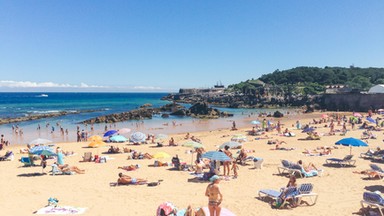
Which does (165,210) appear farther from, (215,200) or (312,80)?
(312,80)

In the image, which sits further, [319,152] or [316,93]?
[316,93]

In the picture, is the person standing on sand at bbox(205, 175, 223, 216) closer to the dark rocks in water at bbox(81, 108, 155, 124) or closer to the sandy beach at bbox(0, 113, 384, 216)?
the sandy beach at bbox(0, 113, 384, 216)

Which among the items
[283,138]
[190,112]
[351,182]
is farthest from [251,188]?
[190,112]

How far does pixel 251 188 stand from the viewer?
1170 cm

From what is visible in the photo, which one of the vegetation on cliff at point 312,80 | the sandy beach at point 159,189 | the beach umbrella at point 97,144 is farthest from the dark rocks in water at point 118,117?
the vegetation on cliff at point 312,80

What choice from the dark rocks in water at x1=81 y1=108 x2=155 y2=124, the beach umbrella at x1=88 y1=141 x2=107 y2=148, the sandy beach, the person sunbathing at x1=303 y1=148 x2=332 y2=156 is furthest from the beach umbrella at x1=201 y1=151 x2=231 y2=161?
the dark rocks in water at x1=81 y1=108 x2=155 y2=124

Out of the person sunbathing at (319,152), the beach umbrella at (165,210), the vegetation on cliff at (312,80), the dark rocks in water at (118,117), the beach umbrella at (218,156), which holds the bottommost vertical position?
the dark rocks in water at (118,117)

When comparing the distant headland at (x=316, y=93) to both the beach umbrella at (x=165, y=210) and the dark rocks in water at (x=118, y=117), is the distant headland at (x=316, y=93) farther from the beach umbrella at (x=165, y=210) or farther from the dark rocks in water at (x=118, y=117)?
the beach umbrella at (x=165, y=210)

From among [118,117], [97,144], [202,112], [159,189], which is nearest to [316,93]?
[202,112]

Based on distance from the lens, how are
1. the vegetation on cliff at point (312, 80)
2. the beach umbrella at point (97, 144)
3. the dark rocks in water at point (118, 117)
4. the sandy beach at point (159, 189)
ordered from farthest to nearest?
the vegetation on cliff at point (312, 80) < the dark rocks in water at point (118, 117) < the beach umbrella at point (97, 144) < the sandy beach at point (159, 189)

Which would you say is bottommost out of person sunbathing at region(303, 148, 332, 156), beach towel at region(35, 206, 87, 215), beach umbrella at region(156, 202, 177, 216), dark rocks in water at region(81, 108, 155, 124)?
dark rocks in water at region(81, 108, 155, 124)

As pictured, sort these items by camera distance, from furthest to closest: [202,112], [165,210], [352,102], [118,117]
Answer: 1. [352,102]
2. [202,112]
3. [118,117]
4. [165,210]

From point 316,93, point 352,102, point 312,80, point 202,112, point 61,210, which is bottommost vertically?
point 202,112

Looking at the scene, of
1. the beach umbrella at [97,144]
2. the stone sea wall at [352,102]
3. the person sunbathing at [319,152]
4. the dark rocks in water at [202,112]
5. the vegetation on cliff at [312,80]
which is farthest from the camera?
the vegetation on cliff at [312,80]
